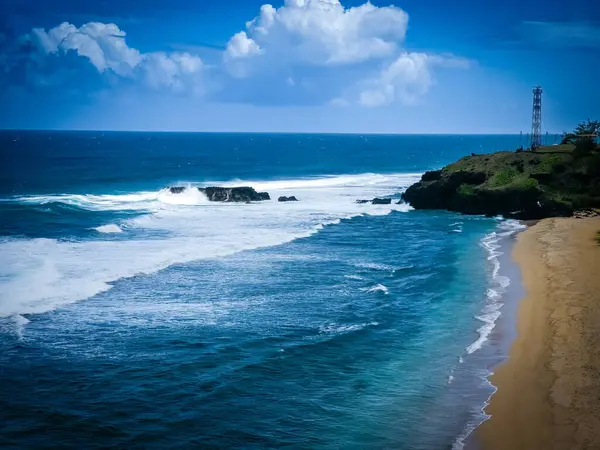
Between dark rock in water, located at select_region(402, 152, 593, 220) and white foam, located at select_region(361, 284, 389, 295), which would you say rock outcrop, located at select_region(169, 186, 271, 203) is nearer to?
dark rock in water, located at select_region(402, 152, 593, 220)

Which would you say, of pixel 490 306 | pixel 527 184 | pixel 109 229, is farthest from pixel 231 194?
pixel 490 306

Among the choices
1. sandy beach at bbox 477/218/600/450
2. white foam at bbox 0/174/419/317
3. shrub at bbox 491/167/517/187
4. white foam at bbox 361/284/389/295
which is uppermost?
shrub at bbox 491/167/517/187

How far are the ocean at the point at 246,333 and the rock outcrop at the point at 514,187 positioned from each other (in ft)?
21.9

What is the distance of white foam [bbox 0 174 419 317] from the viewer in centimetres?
3042

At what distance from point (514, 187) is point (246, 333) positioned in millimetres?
39139

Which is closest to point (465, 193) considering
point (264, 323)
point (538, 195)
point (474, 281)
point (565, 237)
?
point (538, 195)

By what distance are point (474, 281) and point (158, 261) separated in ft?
57.3

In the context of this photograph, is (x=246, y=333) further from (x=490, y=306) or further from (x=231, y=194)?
(x=231, y=194)

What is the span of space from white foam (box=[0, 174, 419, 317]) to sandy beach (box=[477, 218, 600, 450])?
18.5 metres

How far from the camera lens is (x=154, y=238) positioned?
44.3 metres

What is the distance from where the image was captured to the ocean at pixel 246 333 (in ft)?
58.1

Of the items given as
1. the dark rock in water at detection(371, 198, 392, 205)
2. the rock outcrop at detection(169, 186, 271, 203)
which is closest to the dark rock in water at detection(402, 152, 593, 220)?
the dark rock in water at detection(371, 198, 392, 205)

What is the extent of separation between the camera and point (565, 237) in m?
43.2

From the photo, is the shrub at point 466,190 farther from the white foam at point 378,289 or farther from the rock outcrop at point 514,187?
the white foam at point 378,289
